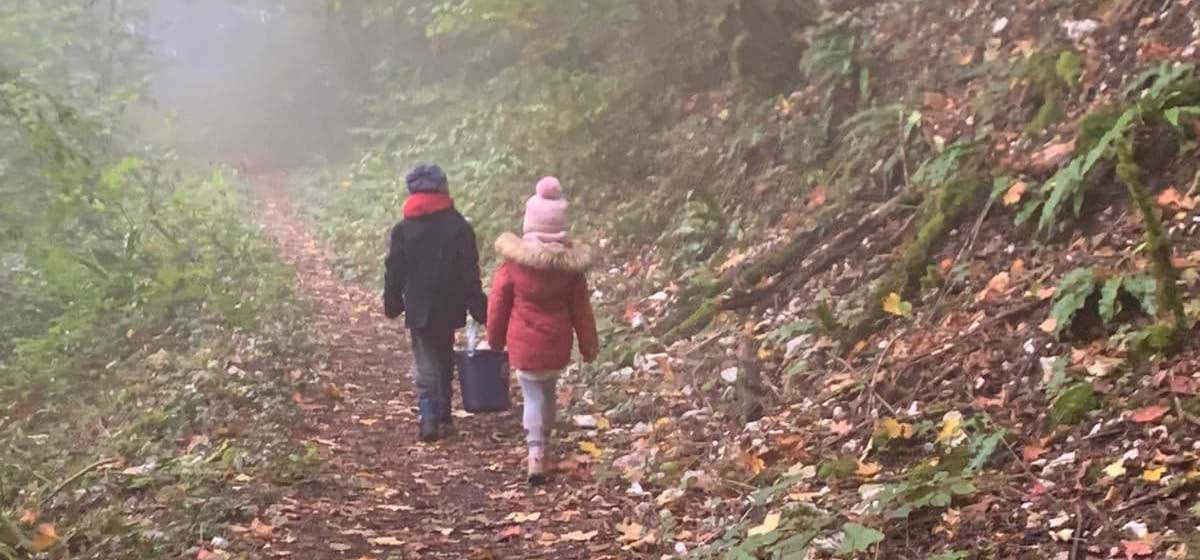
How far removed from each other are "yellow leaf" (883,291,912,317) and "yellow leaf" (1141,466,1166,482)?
8.58 feet

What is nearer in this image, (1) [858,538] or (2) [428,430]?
(1) [858,538]

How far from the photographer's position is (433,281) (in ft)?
26.3

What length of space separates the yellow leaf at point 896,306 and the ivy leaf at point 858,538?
265cm

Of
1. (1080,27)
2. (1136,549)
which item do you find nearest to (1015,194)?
(1080,27)

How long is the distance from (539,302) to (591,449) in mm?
1154

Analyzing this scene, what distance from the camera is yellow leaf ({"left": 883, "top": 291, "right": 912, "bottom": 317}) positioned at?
700cm

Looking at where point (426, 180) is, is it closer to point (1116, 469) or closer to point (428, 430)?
point (428, 430)

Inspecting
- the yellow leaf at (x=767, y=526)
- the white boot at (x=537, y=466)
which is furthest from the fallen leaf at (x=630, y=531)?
the white boot at (x=537, y=466)

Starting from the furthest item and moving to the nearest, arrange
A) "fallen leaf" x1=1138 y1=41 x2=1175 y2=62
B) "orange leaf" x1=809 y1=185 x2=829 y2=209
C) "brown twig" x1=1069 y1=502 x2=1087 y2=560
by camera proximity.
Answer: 1. "orange leaf" x1=809 y1=185 x2=829 y2=209
2. "fallen leaf" x1=1138 y1=41 x2=1175 y2=62
3. "brown twig" x1=1069 y1=502 x2=1087 y2=560

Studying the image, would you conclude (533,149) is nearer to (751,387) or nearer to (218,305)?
(218,305)

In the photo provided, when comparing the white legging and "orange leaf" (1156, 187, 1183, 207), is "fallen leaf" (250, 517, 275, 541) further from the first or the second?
"orange leaf" (1156, 187, 1183, 207)

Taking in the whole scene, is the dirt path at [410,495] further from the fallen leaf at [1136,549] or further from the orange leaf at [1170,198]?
the orange leaf at [1170,198]

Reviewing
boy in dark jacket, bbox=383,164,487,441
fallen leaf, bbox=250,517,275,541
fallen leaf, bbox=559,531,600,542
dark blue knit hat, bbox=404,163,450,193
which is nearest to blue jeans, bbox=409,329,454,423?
boy in dark jacket, bbox=383,164,487,441

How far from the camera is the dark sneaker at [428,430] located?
8125 millimetres
